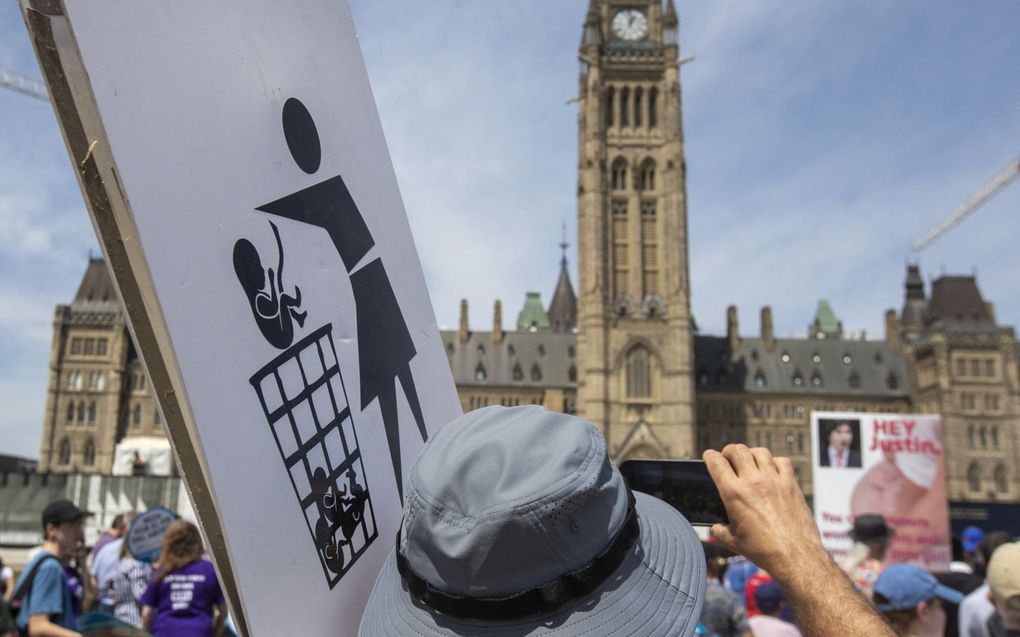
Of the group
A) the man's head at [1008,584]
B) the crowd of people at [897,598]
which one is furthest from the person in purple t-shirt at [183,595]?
the man's head at [1008,584]

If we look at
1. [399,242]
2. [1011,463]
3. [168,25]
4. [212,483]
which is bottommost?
[1011,463]

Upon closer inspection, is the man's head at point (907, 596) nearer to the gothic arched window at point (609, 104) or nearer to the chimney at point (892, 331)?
the gothic arched window at point (609, 104)

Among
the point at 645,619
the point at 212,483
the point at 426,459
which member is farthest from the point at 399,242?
the point at 645,619

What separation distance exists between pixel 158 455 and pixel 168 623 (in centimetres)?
4767

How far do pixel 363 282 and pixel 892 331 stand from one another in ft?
218

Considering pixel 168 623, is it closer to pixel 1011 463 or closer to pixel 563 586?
pixel 563 586

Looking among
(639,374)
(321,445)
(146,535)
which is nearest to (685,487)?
(321,445)

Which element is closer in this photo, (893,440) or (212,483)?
(212,483)

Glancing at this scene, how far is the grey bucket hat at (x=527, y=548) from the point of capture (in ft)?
3.20

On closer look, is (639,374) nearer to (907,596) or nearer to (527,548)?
(907,596)

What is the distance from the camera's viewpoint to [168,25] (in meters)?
1.02

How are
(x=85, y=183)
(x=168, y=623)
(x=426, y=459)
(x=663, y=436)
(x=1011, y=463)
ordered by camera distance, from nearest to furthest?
(x=85, y=183) < (x=426, y=459) < (x=168, y=623) < (x=663, y=436) < (x=1011, y=463)

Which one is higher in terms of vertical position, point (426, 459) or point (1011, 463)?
point (426, 459)

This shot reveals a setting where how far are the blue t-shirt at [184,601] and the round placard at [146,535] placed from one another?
189 cm
